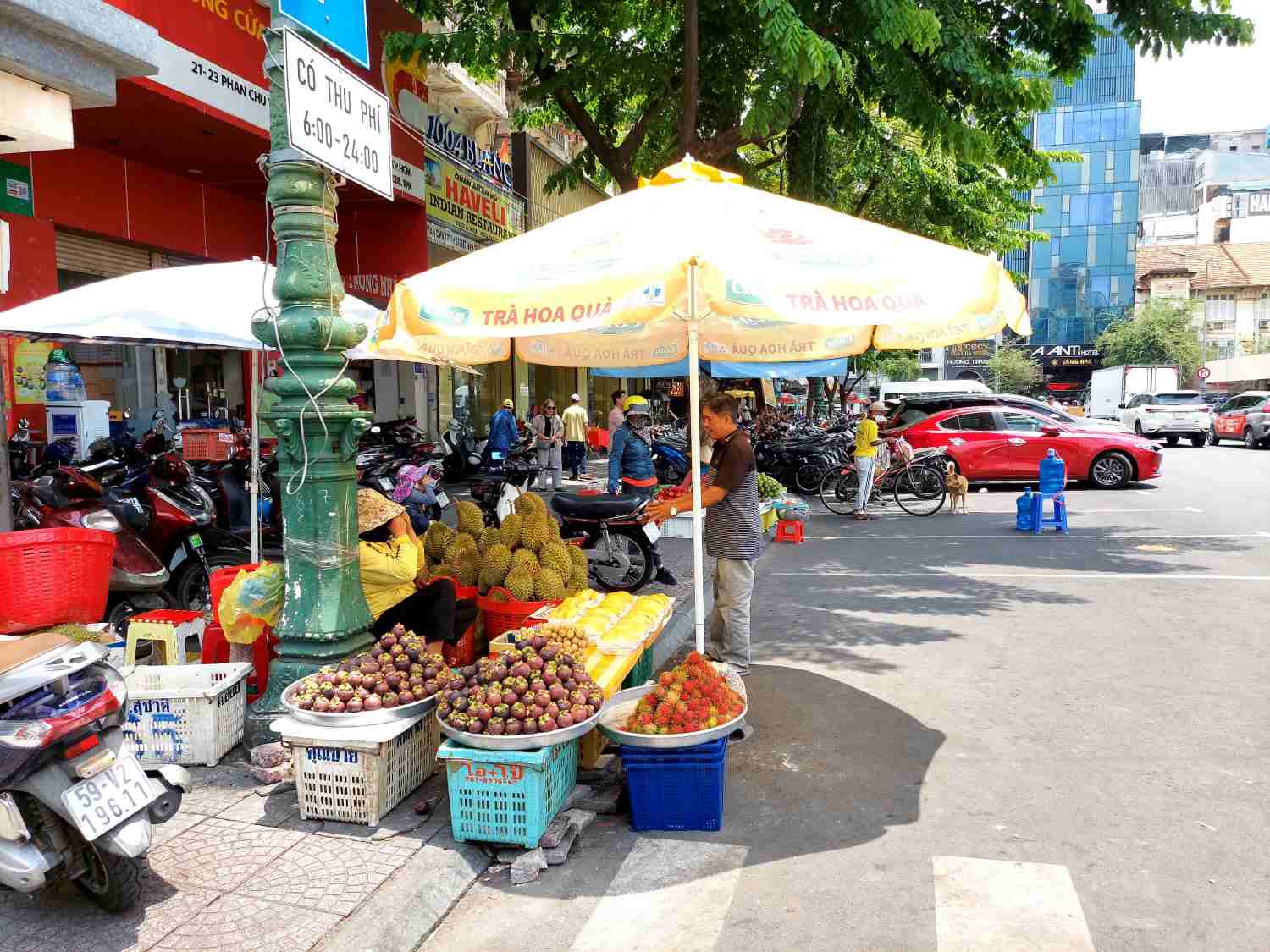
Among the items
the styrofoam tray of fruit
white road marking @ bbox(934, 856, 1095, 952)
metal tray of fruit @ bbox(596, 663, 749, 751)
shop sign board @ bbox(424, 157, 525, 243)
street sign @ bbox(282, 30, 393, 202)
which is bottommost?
white road marking @ bbox(934, 856, 1095, 952)

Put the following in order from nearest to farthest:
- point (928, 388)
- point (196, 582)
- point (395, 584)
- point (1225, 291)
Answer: point (395, 584) → point (196, 582) → point (928, 388) → point (1225, 291)

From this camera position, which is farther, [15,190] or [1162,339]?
[1162,339]

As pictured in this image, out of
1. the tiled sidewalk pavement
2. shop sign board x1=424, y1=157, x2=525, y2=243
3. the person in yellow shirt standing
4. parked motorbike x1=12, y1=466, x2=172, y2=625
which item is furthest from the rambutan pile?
shop sign board x1=424, y1=157, x2=525, y2=243

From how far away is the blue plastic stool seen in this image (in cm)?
1203

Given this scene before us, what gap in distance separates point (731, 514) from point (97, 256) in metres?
9.49

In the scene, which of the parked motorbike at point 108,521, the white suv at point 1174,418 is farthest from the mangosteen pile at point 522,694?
the white suv at point 1174,418

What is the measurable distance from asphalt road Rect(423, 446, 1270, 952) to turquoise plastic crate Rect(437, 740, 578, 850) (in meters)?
0.23

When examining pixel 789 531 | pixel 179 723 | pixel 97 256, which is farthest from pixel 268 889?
pixel 97 256

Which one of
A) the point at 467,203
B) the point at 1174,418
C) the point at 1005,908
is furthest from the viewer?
the point at 1174,418

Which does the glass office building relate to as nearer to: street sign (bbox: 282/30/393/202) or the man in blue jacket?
the man in blue jacket

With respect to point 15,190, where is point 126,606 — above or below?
below

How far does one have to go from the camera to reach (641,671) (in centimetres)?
558

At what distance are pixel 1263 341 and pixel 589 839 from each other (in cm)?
7824

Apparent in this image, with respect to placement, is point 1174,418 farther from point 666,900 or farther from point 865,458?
point 666,900
